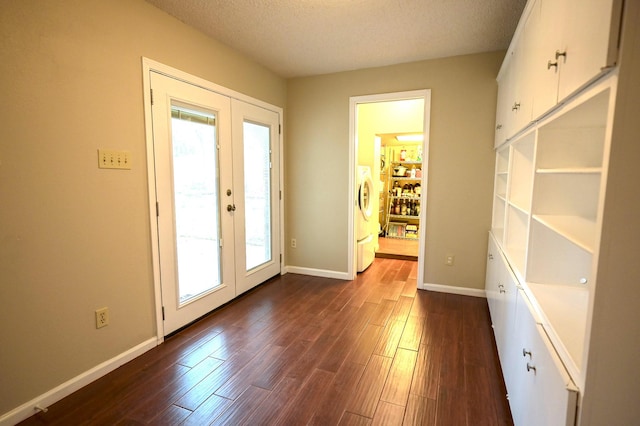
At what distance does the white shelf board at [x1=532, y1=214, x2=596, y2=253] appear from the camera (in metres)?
1.10

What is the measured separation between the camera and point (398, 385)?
1.94 meters

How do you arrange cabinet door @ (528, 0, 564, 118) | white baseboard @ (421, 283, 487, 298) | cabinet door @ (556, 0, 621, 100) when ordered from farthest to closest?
white baseboard @ (421, 283, 487, 298), cabinet door @ (528, 0, 564, 118), cabinet door @ (556, 0, 621, 100)

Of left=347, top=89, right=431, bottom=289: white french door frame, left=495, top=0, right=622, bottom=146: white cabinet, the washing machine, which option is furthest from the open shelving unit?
the washing machine

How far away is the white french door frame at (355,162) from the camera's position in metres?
3.40

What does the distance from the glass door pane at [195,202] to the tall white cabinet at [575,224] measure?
2358 millimetres

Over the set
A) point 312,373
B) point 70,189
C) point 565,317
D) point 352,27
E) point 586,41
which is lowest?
point 312,373

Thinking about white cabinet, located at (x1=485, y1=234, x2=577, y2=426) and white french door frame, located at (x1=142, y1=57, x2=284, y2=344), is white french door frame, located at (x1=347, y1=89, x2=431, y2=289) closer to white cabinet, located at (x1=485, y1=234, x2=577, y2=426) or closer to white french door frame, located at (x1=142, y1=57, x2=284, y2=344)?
white cabinet, located at (x1=485, y1=234, x2=577, y2=426)

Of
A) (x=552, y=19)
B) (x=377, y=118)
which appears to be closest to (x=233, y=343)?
(x=552, y=19)

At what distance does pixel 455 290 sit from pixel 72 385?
10.9 ft

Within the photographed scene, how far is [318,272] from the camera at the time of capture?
13.4 ft

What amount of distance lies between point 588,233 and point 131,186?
8.16 feet

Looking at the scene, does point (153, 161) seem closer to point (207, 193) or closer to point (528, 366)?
point (207, 193)

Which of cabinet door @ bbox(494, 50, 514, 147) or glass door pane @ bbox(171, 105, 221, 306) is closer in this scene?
cabinet door @ bbox(494, 50, 514, 147)

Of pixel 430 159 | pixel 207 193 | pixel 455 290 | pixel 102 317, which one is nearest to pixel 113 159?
pixel 207 193
